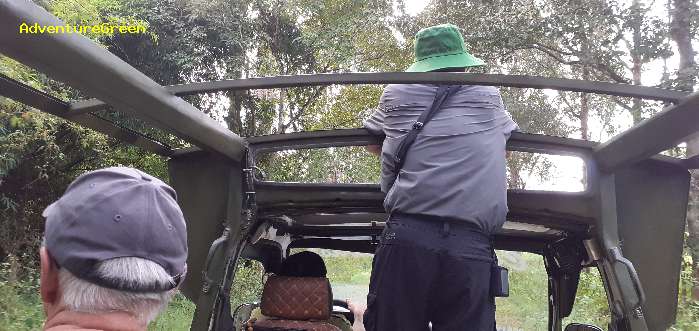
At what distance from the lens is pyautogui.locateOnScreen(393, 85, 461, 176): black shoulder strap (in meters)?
2.76

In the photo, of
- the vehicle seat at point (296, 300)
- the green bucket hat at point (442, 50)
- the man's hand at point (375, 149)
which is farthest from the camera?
the vehicle seat at point (296, 300)

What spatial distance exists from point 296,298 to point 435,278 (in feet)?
5.05

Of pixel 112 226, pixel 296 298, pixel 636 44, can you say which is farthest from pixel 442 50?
pixel 636 44

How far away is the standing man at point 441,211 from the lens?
258 cm

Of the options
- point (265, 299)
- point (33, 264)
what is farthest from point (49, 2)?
point (265, 299)

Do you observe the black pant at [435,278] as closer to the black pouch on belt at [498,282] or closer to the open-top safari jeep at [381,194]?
the black pouch on belt at [498,282]

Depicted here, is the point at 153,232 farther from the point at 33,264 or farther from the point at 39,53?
the point at 33,264

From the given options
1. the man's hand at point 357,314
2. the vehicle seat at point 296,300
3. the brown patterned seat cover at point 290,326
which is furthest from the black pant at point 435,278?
the man's hand at point 357,314

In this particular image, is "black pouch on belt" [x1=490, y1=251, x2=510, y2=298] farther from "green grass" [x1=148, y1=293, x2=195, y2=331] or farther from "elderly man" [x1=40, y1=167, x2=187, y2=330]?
"green grass" [x1=148, y1=293, x2=195, y2=331]

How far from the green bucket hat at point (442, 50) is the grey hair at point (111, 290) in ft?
6.07

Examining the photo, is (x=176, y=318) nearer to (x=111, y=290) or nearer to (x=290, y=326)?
(x=290, y=326)

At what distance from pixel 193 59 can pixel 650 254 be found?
11.0 meters

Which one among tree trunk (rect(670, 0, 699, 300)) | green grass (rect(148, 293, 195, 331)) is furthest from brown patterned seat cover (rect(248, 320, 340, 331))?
tree trunk (rect(670, 0, 699, 300))

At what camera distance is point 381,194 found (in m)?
3.16
